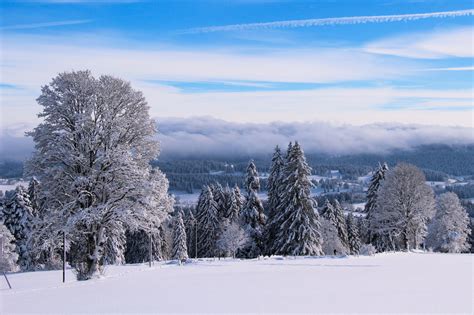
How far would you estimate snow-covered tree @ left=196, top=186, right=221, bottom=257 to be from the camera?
7031 cm

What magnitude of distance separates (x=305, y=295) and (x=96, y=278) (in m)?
13.1

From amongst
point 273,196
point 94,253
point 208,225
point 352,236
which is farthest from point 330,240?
point 94,253

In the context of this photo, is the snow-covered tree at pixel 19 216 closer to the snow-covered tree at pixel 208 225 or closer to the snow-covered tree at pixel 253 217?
the snow-covered tree at pixel 208 225

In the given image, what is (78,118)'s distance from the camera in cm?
2502

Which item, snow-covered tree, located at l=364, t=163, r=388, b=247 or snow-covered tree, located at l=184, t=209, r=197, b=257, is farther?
snow-covered tree, located at l=184, t=209, r=197, b=257

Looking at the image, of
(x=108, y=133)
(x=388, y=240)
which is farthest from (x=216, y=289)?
(x=388, y=240)

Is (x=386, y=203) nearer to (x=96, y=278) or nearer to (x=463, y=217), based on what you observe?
(x=463, y=217)

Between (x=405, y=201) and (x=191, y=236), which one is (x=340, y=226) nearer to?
(x=405, y=201)

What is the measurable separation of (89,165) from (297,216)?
26458 mm

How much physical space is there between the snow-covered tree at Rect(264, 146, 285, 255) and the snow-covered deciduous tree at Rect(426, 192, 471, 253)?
2958 centimetres

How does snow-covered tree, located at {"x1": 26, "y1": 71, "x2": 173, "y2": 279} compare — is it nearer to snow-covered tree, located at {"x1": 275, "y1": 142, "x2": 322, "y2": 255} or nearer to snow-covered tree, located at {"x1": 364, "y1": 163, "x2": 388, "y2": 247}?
snow-covered tree, located at {"x1": 275, "y1": 142, "x2": 322, "y2": 255}

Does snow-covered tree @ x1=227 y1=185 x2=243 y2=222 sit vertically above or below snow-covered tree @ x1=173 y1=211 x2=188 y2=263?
above

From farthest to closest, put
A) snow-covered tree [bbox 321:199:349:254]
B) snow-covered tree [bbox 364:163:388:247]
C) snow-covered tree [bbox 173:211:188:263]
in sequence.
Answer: snow-covered tree [bbox 173:211:188:263] < snow-covered tree [bbox 321:199:349:254] < snow-covered tree [bbox 364:163:388:247]

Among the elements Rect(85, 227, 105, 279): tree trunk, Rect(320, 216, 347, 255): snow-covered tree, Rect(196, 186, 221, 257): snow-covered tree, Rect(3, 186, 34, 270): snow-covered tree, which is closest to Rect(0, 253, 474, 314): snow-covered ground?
Rect(85, 227, 105, 279): tree trunk
